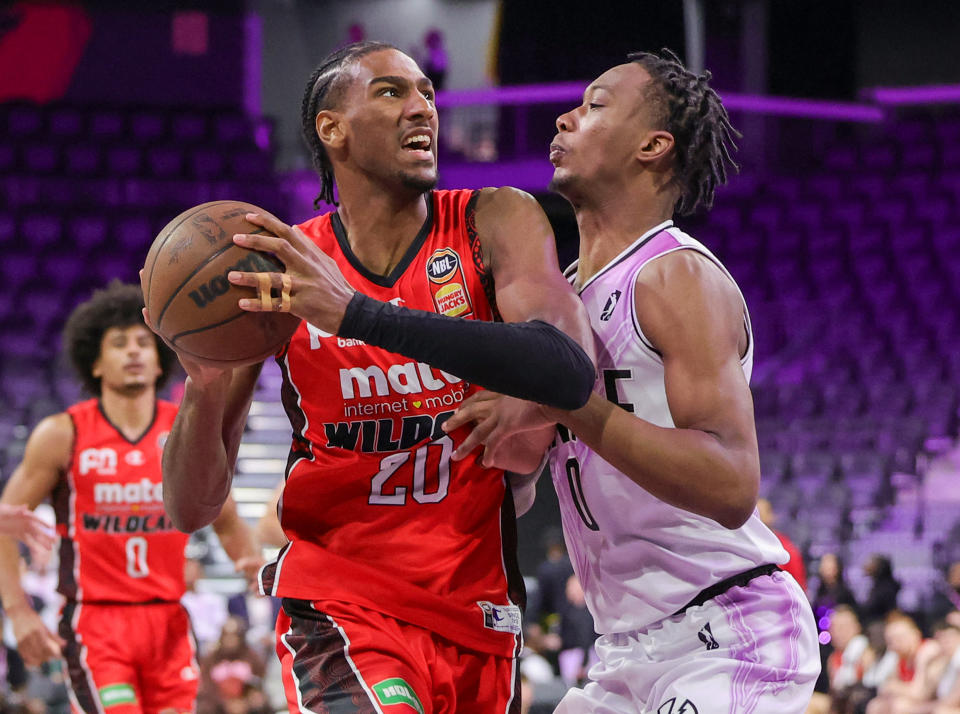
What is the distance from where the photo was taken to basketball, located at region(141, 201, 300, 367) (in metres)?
2.38

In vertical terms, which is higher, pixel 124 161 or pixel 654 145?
pixel 124 161

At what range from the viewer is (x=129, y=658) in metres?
4.82

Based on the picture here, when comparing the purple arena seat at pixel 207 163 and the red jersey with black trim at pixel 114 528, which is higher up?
the purple arena seat at pixel 207 163

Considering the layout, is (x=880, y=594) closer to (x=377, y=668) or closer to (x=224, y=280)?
(x=377, y=668)

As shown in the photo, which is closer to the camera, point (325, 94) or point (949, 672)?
point (325, 94)

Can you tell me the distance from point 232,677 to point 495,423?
504 centimetres

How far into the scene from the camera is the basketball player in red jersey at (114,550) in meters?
4.80

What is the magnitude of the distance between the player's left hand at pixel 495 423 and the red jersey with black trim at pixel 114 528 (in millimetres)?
2698

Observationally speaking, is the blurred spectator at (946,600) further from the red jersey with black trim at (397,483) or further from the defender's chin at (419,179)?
the defender's chin at (419,179)

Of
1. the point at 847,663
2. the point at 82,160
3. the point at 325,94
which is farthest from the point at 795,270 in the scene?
the point at 325,94

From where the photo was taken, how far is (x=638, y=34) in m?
15.8

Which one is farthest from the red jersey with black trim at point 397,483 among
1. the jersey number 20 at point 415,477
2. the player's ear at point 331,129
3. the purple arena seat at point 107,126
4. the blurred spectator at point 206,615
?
the purple arena seat at point 107,126

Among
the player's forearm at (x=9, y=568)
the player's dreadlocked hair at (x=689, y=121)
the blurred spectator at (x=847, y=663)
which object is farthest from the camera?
the blurred spectator at (x=847, y=663)

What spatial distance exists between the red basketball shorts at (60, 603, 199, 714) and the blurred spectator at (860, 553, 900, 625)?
4529mm
